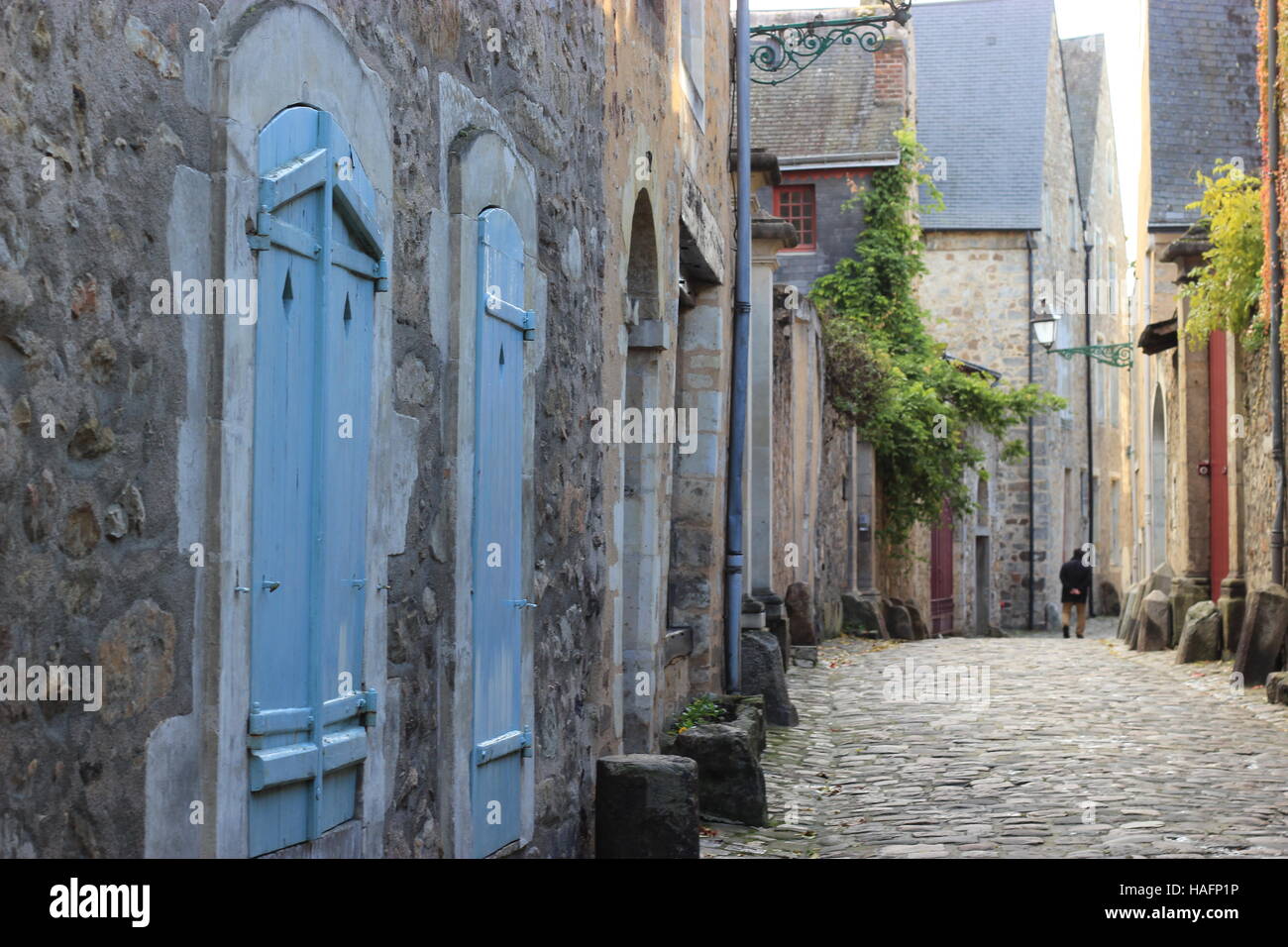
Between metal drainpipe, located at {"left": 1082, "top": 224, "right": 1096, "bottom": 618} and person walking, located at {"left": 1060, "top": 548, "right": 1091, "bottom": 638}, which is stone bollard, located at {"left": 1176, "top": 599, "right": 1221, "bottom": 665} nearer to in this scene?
person walking, located at {"left": 1060, "top": 548, "right": 1091, "bottom": 638}

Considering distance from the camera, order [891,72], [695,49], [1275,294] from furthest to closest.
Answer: [891,72] → [1275,294] → [695,49]

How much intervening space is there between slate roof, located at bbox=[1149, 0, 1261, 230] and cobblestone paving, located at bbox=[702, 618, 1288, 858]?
871 centimetres

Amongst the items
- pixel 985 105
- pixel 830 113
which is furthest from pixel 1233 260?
pixel 985 105

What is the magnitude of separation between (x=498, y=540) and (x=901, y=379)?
15.4 meters

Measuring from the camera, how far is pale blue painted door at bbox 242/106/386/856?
308 cm

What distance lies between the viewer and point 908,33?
77.6 ft

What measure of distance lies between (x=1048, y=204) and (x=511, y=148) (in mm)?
26246

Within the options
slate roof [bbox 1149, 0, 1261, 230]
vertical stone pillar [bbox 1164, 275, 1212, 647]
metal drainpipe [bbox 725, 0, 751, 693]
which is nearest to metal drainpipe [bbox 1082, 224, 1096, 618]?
slate roof [bbox 1149, 0, 1261, 230]

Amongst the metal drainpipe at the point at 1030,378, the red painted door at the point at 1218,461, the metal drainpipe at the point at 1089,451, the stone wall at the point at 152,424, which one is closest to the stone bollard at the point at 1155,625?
the red painted door at the point at 1218,461

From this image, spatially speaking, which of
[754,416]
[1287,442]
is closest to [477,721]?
[754,416]

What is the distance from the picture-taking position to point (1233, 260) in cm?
1281

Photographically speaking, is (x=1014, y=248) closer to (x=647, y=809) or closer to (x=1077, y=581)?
(x=1077, y=581)
